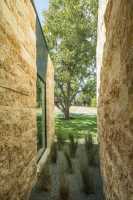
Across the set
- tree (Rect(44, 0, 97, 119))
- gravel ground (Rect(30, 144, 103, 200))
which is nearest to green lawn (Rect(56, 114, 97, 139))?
tree (Rect(44, 0, 97, 119))

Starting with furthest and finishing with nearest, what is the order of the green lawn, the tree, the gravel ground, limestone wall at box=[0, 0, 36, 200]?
the tree → the green lawn → the gravel ground → limestone wall at box=[0, 0, 36, 200]

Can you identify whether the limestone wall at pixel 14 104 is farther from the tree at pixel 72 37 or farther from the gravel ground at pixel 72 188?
the tree at pixel 72 37

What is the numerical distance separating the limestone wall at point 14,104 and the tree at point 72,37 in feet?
51.2

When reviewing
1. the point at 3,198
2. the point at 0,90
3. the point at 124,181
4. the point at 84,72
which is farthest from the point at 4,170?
the point at 84,72

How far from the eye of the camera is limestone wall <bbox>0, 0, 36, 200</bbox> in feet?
9.01

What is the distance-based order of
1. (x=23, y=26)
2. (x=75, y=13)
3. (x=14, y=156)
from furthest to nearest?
(x=75, y=13) < (x=23, y=26) < (x=14, y=156)

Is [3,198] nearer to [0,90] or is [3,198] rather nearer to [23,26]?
[0,90]

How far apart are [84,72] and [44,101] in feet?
41.4

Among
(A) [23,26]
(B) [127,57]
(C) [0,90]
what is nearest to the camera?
(B) [127,57]

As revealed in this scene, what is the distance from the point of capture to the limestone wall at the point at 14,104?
9.01 feet

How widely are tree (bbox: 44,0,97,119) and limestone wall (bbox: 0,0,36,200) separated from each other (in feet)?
51.2

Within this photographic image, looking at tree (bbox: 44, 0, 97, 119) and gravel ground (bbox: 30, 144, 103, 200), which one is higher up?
tree (bbox: 44, 0, 97, 119)

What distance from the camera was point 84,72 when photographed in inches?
805

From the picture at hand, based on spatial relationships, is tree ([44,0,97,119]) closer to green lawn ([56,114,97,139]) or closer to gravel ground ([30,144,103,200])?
green lawn ([56,114,97,139])
